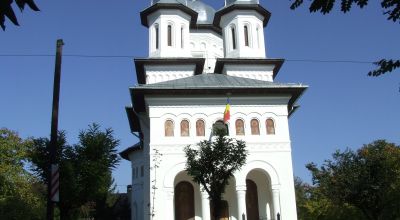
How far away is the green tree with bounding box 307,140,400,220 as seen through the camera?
2111 cm

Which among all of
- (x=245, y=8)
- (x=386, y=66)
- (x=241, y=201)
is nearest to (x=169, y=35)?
(x=245, y=8)

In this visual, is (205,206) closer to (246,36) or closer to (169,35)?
(169,35)

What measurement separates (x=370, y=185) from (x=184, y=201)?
9.22m

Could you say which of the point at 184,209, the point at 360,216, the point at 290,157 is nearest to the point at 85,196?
the point at 184,209

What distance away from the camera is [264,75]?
2911 cm

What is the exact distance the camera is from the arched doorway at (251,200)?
75.9 feet

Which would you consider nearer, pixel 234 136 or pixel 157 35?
pixel 234 136

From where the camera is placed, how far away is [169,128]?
22312mm

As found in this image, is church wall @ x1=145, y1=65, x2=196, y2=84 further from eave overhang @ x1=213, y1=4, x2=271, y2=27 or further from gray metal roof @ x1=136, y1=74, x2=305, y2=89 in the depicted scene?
eave overhang @ x1=213, y1=4, x2=271, y2=27

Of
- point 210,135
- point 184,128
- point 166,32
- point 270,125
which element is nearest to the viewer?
point 210,135

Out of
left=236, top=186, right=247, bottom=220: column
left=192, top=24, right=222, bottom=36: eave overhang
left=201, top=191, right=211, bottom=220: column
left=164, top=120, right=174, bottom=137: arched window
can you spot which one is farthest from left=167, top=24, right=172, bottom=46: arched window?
left=236, top=186, right=247, bottom=220: column

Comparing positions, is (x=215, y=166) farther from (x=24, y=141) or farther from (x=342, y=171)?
(x=24, y=141)

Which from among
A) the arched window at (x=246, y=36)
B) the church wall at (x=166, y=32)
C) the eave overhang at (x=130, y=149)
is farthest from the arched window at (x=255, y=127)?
the eave overhang at (x=130, y=149)

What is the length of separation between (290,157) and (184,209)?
6059 mm
